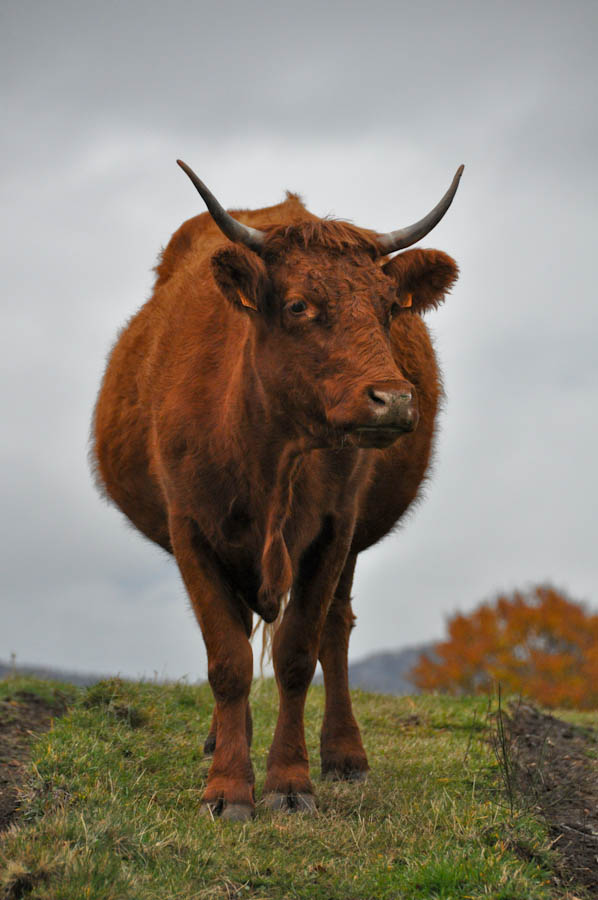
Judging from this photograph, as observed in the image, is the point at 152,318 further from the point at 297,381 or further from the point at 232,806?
the point at 232,806

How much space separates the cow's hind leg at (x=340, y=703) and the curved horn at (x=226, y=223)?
2965 millimetres

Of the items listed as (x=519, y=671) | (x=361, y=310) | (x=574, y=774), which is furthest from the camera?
(x=519, y=671)

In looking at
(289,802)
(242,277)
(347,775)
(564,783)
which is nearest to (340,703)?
(347,775)

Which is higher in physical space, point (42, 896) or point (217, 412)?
point (217, 412)

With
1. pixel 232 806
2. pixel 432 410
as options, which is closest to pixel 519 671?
pixel 432 410

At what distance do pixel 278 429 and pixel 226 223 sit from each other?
41.9 inches

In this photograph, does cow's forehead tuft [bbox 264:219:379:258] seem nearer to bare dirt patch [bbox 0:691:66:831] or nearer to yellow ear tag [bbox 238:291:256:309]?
yellow ear tag [bbox 238:291:256:309]

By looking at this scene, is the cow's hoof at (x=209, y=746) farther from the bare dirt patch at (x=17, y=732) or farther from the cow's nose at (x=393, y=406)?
the cow's nose at (x=393, y=406)

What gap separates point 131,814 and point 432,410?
166 inches

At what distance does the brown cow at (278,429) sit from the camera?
4891 millimetres

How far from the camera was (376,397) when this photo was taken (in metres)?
4.53

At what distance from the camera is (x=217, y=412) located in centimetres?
571

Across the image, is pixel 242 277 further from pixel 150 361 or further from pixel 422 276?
pixel 150 361

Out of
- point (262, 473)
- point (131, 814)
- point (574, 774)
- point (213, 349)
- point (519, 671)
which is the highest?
point (519, 671)
